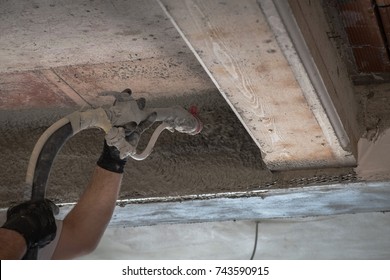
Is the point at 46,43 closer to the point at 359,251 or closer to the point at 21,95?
the point at 21,95

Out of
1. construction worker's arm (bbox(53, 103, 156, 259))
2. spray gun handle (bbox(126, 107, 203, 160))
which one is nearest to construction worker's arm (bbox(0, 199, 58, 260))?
construction worker's arm (bbox(53, 103, 156, 259))

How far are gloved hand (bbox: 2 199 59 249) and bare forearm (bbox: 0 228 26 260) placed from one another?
0.05 ft

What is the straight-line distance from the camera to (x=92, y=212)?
196 centimetres

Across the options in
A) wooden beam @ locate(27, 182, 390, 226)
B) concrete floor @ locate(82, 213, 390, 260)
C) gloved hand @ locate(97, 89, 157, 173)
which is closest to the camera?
gloved hand @ locate(97, 89, 157, 173)

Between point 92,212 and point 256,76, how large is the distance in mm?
638

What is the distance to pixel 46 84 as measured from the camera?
2182 mm

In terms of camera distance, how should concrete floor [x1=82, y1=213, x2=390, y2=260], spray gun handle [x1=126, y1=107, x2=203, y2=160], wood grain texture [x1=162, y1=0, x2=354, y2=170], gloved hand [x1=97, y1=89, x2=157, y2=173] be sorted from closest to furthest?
1. wood grain texture [x1=162, y1=0, x2=354, y2=170]
2. gloved hand [x1=97, y1=89, x2=157, y2=173]
3. spray gun handle [x1=126, y1=107, x2=203, y2=160]
4. concrete floor [x1=82, y1=213, x2=390, y2=260]

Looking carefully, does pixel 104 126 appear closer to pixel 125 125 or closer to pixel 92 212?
pixel 125 125

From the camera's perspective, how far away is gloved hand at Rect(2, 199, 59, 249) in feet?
5.26

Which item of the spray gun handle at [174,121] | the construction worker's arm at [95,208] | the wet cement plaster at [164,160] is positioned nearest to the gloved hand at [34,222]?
the construction worker's arm at [95,208]

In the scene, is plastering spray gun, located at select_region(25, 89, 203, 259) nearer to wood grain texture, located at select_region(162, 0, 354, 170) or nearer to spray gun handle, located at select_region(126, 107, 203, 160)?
spray gun handle, located at select_region(126, 107, 203, 160)

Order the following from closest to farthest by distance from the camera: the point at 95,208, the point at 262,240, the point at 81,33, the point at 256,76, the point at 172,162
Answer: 1. the point at 256,76
2. the point at 81,33
3. the point at 95,208
4. the point at 172,162
5. the point at 262,240

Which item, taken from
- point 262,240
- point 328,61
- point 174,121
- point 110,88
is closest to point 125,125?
point 174,121

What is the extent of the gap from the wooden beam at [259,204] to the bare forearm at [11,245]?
2.46 feet
